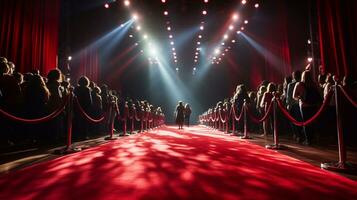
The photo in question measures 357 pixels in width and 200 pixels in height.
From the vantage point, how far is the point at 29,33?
8.79 meters

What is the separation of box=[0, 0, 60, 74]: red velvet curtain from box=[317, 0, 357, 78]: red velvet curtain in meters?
9.48

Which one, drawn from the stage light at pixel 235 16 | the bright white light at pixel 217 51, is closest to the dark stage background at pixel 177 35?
the stage light at pixel 235 16

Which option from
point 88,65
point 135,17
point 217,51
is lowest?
point 88,65

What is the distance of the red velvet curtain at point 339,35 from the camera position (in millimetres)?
7398

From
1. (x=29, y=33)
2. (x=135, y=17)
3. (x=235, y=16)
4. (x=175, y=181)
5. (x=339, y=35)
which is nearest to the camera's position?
(x=175, y=181)

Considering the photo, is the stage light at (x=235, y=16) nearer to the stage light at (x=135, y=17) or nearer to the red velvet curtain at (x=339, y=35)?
the stage light at (x=135, y=17)

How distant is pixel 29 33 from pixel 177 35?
43.8ft

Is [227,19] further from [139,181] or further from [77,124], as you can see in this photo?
[139,181]

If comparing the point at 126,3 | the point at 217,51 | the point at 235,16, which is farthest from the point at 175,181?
the point at 217,51

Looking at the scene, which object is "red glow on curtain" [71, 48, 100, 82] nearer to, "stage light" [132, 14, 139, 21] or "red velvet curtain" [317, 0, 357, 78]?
"stage light" [132, 14, 139, 21]

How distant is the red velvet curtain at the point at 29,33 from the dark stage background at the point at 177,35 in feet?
0.09

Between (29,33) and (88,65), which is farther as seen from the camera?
(88,65)

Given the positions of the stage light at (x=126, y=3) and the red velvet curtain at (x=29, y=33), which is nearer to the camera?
the red velvet curtain at (x=29, y=33)

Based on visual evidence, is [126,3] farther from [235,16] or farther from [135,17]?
[235,16]
